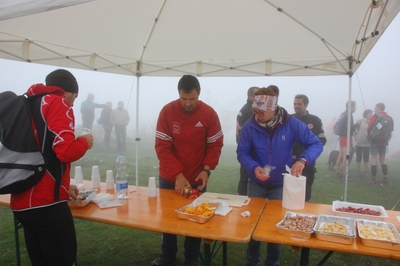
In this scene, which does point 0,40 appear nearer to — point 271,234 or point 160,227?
point 160,227

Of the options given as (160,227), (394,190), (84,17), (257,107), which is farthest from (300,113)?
(394,190)

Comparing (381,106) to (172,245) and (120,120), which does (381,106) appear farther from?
(120,120)

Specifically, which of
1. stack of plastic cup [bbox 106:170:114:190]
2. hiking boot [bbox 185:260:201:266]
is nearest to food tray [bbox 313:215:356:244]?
hiking boot [bbox 185:260:201:266]

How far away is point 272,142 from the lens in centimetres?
241

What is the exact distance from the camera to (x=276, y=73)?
4.37 metres

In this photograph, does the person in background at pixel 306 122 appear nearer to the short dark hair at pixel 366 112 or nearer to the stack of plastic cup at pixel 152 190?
the stack of plastic cup at pixel 152 190

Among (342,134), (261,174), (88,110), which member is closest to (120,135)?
(88,110)

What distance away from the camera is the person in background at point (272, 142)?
2.36 meters

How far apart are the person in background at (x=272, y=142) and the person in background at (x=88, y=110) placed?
7945mm

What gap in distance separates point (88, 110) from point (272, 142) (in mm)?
8204

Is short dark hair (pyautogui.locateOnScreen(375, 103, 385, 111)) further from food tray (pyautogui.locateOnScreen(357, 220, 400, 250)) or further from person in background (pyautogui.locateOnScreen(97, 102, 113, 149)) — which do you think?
person in background (pyautogui.locateOnScreen(97, 102, 113, 149))

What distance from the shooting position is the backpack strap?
156cm

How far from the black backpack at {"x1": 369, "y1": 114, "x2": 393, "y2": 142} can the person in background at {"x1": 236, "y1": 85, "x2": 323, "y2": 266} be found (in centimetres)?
584

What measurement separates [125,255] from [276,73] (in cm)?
335
